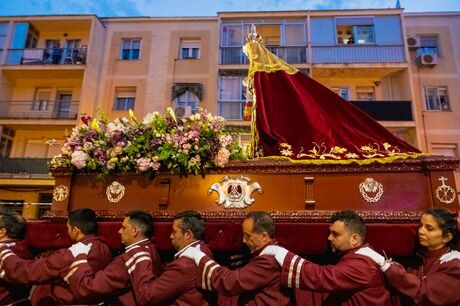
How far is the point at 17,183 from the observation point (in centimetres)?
1767

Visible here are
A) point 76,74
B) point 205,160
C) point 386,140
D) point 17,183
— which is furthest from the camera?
point 76,74

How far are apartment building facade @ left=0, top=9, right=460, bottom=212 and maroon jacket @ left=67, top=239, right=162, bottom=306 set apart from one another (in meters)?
14.4

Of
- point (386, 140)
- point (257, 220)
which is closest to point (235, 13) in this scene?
point (386, 140)

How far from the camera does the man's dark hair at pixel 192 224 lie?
10.9ft

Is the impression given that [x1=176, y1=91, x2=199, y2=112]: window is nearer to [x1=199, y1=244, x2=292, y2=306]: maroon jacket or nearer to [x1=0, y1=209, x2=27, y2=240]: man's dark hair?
[x1=0, y1=209, x2=27, y2=240]: man's dark hair

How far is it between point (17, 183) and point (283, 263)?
59.4 ft

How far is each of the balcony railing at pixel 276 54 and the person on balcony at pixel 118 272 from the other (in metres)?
16.5

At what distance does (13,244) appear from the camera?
3.58 metres

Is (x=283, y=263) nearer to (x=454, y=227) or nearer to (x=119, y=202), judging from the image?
(x=454, y=227)

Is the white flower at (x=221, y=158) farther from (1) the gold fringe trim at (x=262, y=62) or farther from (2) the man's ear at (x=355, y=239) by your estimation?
(1) the gold fringe trim at (x=262, y=62)

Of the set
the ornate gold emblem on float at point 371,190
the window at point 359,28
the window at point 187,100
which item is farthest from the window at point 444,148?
the ornate gold emblem on float at point 371,190

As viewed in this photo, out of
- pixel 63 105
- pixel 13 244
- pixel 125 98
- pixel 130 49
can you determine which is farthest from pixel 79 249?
pixel 130 49

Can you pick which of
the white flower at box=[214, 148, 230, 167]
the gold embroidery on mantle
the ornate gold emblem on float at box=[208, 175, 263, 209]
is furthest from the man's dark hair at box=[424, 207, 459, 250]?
the white flower at box=[214, 148, 230, 167]

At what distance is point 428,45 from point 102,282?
68.8ft
